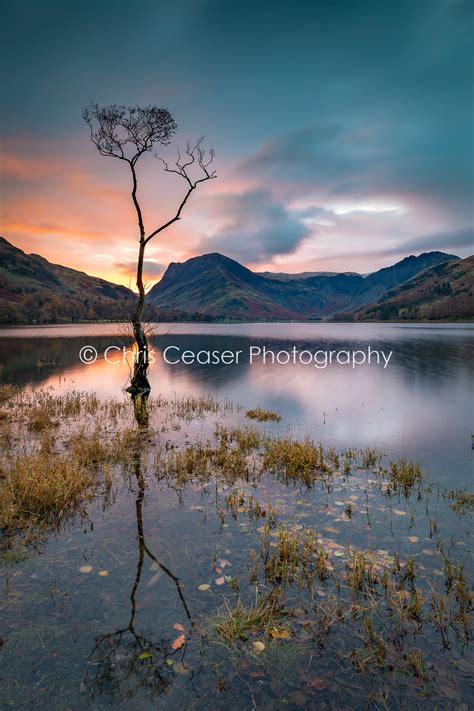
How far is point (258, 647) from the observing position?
18.3ft

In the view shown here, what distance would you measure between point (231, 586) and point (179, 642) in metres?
1.45

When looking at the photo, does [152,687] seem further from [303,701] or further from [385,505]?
[385,505]

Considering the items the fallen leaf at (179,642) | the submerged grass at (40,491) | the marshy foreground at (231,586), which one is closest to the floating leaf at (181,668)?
the marshy foreground at (231,586)

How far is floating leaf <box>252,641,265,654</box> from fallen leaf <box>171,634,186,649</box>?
1.06 meters

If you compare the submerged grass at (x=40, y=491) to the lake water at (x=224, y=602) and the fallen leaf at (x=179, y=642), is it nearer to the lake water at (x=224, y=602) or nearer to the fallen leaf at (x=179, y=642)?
the lake water at (x=224, y=602)

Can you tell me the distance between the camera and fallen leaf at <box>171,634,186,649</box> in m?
5.52

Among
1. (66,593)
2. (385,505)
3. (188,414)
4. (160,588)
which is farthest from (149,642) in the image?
(188,414)

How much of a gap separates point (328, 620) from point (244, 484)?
5.77m

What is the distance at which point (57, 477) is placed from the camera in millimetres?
10680

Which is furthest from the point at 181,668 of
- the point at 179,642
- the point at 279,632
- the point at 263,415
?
the point at 263,415

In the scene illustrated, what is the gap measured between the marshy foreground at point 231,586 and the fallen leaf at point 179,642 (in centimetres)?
2

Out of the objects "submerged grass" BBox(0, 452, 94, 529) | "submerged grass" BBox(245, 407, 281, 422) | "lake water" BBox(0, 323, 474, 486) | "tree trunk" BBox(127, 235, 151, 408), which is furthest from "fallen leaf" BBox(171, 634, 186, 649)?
"tree trunk" BBox(127, 235, 151, 408)

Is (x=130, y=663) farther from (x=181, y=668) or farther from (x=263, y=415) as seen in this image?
(x=263, y=415)

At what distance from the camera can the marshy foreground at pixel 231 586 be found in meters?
4.98
